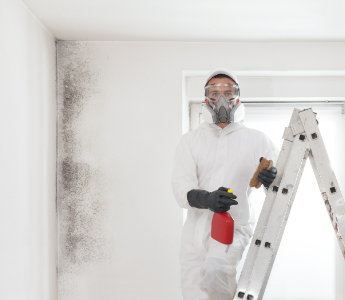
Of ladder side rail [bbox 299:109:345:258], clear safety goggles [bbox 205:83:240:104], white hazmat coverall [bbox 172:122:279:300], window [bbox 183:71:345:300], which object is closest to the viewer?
ladder side rail [bbox 299:109:345:258]

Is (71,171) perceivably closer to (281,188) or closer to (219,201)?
(219,201)

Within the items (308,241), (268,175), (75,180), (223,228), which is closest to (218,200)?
(223,228)

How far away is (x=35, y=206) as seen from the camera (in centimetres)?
210

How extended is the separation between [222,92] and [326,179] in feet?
2.46

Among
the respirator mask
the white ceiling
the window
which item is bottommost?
the window

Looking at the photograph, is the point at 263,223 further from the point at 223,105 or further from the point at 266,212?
the point at 223,105

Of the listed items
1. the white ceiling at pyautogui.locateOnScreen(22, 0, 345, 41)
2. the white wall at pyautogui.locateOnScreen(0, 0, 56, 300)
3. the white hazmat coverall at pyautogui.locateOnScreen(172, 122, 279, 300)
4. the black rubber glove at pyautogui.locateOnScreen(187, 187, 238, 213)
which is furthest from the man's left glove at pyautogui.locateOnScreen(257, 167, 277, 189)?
the white wall at pyautogui.locateOnScreen(0, 0, 56, 300)

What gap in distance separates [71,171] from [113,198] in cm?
38

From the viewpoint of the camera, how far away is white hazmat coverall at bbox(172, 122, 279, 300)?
1.59 meters

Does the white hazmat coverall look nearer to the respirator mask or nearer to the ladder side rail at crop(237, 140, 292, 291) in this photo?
the respirator mask

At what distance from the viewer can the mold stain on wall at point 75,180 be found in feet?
8.17

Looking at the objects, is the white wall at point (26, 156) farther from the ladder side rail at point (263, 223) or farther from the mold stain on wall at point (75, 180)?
the ladder side rail at point (263, 223)

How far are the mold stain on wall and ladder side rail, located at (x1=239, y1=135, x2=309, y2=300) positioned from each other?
4.62 ft

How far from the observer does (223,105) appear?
177 cm
